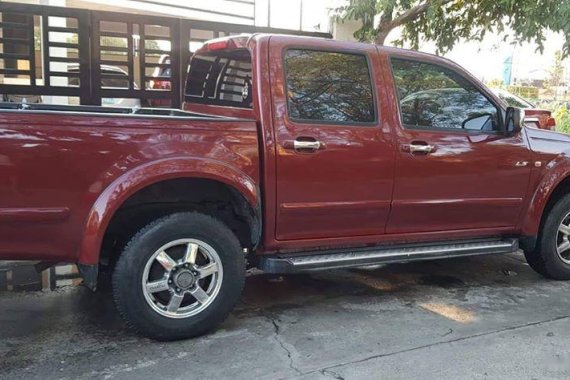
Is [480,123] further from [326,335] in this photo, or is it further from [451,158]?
[326,335]

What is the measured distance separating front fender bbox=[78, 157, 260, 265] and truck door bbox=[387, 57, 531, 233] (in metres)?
1.50

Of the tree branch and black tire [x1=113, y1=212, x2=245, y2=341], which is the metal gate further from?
black tire [x1=113, y1=212, x2=245, y2=341]

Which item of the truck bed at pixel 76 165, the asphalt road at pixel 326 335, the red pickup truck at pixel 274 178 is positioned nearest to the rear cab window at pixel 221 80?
the red pickup truck at pixel 274 178

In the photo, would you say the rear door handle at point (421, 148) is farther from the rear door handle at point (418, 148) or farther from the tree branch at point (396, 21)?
the tree branch at point (396, 21)

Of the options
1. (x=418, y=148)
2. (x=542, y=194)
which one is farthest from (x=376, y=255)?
(x=542, y=194)

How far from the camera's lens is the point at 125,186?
3320 mm

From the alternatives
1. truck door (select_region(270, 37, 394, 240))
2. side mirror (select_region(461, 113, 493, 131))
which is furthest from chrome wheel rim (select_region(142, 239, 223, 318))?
side mirror (select_region(461, 113, 493, 131))

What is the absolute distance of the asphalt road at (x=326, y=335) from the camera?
3.35 meters

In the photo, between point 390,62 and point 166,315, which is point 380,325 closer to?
point 166,315

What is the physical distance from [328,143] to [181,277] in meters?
1.31

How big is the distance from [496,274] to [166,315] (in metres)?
3.27

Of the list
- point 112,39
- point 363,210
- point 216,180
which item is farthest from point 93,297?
point 112,39

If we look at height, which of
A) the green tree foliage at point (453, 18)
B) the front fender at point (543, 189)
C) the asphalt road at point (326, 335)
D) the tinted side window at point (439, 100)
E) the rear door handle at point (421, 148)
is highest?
the green tree foliage at point (453, 18)

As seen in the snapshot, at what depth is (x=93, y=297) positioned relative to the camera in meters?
4.43
